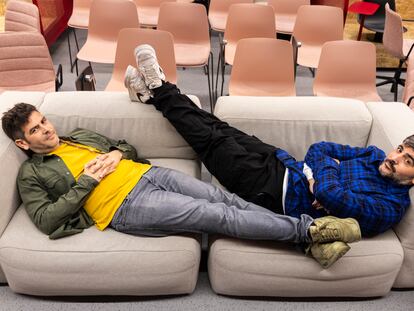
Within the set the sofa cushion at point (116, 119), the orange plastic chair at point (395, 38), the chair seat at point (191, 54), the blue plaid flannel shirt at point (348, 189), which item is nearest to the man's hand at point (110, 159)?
the sofa cushion at point (116, 119)

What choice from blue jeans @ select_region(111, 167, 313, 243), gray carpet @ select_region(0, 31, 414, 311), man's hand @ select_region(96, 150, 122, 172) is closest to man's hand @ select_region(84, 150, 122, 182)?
man's hand @ select_region(96, 150, 122, 172)

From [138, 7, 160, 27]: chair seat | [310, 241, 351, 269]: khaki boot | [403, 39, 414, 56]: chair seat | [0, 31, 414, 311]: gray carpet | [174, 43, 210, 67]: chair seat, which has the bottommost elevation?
[0, 31, 414, 311]: gray carpet

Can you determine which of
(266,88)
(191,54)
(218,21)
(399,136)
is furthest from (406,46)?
(399,136)

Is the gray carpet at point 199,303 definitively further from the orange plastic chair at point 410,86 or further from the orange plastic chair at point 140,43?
the orange plastic chair at point 140,43

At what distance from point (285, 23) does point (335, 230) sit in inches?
107

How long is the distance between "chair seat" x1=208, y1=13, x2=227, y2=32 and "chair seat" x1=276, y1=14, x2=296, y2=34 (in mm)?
486

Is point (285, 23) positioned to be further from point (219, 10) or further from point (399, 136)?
point (399, 136)

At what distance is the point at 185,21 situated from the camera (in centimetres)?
347

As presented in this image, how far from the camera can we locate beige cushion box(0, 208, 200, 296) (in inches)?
67.9

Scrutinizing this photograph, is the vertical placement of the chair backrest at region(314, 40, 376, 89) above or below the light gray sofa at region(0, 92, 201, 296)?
above

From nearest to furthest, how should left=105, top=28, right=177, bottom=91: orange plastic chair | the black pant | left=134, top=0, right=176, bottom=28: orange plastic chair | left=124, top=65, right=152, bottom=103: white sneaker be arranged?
the black pant < left=124, top=65, right=152, bottom=103: white sneaker < left=105, top=28, right=177, bottom=91: orange plastic chair < left=134, top=0, right=176, bottom=28: orange plastic chair

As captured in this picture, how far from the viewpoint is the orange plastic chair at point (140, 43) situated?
2959 mm

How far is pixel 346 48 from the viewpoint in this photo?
293cm

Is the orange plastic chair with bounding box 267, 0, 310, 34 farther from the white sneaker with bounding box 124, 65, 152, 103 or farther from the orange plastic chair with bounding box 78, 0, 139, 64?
the white sneaker with bounding box 124, 65, 152, 103
